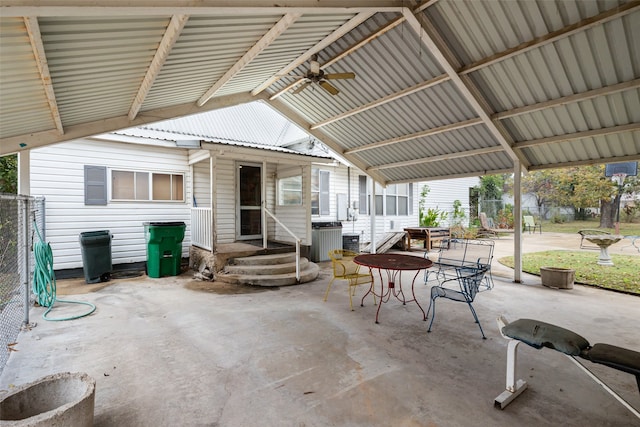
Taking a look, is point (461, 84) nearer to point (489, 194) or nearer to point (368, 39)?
point (368, 39)

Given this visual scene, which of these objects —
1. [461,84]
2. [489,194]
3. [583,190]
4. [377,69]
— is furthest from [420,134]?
[489,194]

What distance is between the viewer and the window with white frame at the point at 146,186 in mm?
7457

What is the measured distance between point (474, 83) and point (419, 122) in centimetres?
154

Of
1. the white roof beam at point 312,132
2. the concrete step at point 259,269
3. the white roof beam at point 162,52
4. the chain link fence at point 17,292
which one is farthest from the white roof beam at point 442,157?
the chain link fence at point 17,292

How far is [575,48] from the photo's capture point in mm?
4211

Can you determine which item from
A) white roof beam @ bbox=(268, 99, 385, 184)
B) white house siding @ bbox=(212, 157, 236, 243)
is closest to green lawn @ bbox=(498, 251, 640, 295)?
Result: white roof beam @ bbox=(268, 99, 385, 184)

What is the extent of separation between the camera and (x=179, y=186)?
327 inches

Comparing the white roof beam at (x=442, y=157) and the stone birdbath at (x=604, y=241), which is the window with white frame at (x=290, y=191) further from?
the stone birdbath at (x=604, y=241)

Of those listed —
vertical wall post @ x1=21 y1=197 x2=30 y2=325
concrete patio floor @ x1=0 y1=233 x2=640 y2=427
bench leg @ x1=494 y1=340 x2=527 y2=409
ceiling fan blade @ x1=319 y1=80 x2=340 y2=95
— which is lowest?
concrete patio floor @ x1=0 y1=233 x2=640 y2=427

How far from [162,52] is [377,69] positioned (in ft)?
12.9

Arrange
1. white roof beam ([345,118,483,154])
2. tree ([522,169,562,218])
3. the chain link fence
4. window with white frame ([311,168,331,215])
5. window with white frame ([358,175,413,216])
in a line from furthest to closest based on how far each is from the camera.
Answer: tree ([522,169,562,218])
window with white frame ([358,175,413,216])
window with white frame ([311,168,331,215])
white roof beam ([345,118,483,154])
the chain link fence

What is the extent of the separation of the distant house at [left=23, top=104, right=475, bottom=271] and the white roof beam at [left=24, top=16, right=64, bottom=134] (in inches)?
126

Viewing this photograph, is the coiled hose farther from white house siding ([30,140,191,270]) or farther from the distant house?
the distant house

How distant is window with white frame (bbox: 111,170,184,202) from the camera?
746cm
